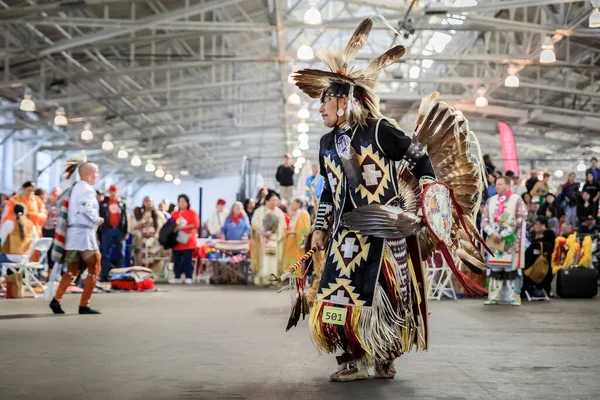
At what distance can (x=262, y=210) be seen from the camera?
1400 centimetres

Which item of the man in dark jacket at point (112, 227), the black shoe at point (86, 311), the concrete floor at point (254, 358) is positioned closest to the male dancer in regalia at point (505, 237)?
the concrete floor at point (254, 358)

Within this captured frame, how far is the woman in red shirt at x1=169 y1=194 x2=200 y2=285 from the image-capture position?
46.3ft

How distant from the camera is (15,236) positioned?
410 inches

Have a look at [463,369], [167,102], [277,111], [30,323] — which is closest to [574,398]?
[463,369]

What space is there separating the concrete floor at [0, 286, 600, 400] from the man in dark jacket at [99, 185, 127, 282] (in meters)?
5.01

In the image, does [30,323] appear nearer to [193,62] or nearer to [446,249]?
[446,249]

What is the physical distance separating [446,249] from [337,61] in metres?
1.04

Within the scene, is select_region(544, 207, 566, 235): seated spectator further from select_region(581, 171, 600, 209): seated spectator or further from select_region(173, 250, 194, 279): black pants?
select_region(173, 250, 194, 279): black pants

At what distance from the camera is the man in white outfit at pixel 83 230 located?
7.55 m

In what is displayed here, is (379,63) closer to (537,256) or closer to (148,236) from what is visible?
(537,256)

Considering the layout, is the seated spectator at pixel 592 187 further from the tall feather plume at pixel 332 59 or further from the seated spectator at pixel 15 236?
the tall feather plume at pixel 332 59

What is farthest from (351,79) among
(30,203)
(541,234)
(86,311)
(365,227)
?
(30,203)

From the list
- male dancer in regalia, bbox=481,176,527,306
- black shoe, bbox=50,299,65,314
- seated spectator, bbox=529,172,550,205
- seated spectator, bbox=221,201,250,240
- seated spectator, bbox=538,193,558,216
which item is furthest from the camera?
seated spectator, bbox=529,172,550,205

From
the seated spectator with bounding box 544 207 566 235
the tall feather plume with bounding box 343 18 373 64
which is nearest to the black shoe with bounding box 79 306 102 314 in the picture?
the tall feather plume with bounding box 343 18 373 64
